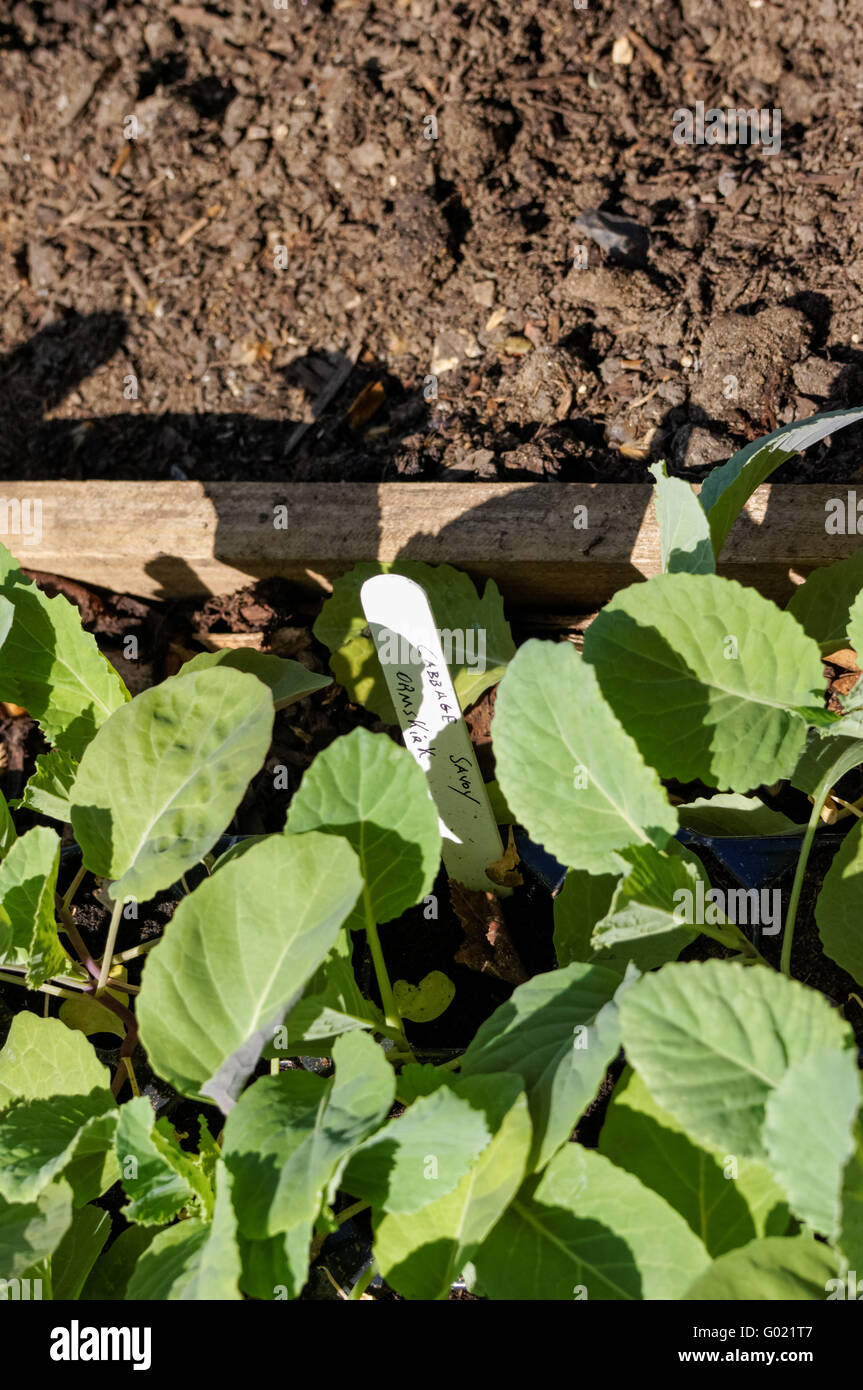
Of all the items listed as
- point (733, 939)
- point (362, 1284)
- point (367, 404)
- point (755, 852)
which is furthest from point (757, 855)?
point (367, 404)

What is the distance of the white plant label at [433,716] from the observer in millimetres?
1082

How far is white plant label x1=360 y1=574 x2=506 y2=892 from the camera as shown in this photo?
3.55 feet

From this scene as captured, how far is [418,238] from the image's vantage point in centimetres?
173

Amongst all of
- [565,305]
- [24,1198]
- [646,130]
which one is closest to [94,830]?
[24,1198]

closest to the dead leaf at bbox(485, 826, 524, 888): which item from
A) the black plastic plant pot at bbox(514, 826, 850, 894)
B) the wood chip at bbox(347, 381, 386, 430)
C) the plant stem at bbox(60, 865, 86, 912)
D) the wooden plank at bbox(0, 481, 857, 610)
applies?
the black plastic plant pot at bbox(514, 826, 850, 894)

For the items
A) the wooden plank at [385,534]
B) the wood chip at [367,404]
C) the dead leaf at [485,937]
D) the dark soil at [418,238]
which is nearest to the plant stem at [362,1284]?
the dead leaf at [485,937]

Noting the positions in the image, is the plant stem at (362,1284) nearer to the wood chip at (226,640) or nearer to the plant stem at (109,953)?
the plant stem at (109,953)

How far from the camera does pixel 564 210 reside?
1.71 meters

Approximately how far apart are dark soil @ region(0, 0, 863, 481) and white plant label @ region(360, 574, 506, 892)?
20.5 inches

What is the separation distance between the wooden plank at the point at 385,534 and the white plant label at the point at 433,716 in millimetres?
302

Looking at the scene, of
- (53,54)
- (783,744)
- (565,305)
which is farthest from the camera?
(53,54)

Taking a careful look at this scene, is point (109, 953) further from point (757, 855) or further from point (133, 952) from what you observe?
point (757, 855)
